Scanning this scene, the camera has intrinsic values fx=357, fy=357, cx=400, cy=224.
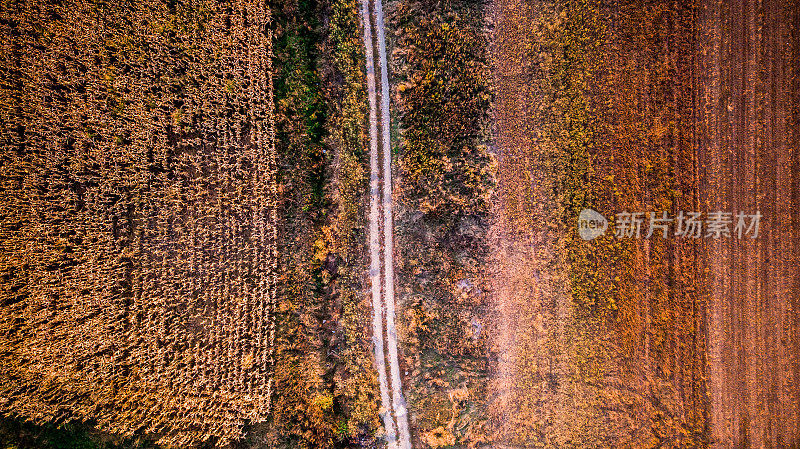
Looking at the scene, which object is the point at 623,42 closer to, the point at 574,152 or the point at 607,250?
the point at 574,152

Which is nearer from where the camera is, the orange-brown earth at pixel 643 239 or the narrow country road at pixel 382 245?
the orange-brown earth at pixel 643 239

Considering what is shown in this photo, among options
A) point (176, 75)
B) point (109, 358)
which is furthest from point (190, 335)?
point (176, 75)

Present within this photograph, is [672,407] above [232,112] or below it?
below

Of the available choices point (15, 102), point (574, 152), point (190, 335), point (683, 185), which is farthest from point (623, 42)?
point (15, 102)

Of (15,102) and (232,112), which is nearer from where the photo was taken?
(15,102)

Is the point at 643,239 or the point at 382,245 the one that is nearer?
the point at 643,239

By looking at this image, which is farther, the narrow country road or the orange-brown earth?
the narrow country road

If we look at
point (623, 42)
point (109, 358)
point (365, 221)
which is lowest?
point (109, 358)
